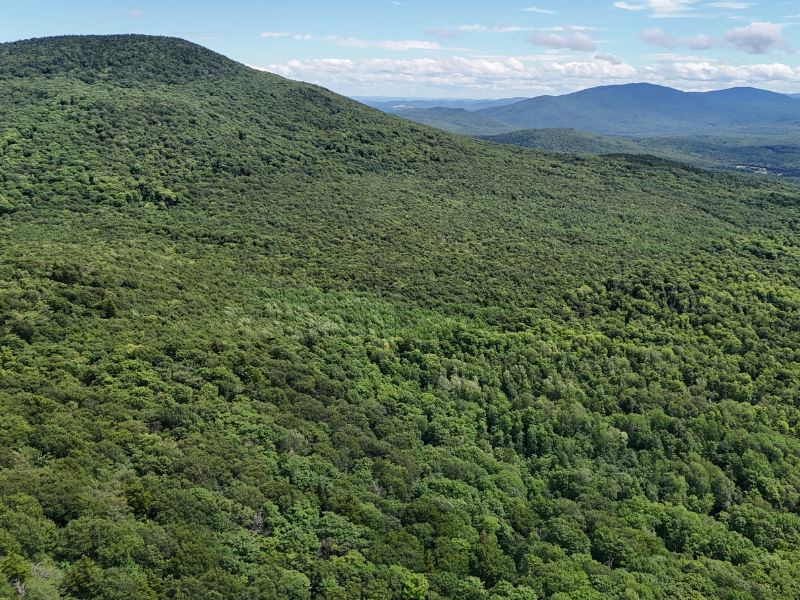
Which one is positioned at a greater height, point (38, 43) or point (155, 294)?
point (38, 43)

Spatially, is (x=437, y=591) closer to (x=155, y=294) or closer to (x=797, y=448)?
(x=155, y=294)

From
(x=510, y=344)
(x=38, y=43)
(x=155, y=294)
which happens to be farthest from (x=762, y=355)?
(x=38, y=43)

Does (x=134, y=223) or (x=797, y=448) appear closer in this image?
(x=797, y=448)

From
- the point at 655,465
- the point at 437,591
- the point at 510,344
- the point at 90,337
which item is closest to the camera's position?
the point at 437,591

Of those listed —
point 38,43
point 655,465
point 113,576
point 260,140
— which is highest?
point 38,43

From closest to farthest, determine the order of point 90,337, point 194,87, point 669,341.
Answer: point 90,337 → point 669,341 → point 194,87

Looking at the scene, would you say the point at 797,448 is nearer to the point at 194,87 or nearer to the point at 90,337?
the point at 90,337
